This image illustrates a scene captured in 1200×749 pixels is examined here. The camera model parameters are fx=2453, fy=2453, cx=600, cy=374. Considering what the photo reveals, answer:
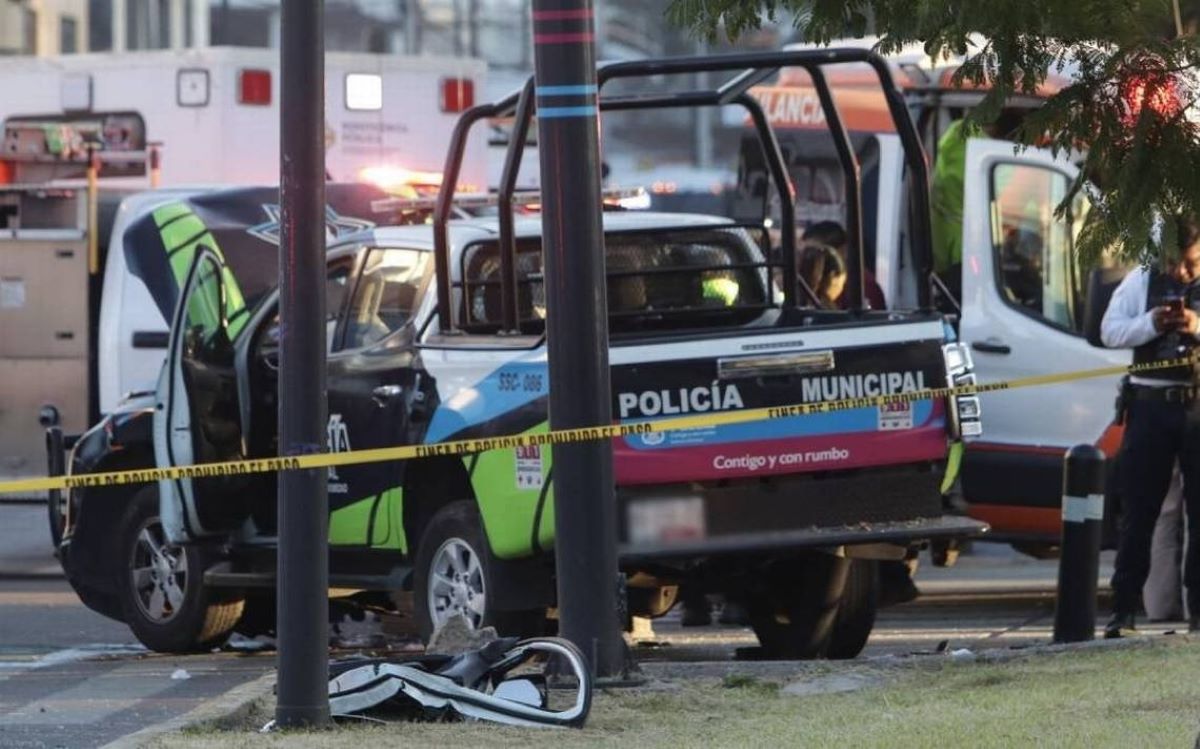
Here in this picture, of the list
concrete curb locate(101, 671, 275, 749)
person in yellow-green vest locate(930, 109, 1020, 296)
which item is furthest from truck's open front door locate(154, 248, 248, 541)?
person in yellow-green vest locate(930, 109, 1020, 296)

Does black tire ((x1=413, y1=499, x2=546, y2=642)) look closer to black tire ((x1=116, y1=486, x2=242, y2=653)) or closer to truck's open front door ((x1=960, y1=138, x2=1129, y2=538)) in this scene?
black tire ((x1=116, y1=486, x2=242, y2=653))

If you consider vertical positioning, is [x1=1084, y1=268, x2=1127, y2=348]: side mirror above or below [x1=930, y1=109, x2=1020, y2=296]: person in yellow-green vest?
below

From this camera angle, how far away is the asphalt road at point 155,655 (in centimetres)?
865

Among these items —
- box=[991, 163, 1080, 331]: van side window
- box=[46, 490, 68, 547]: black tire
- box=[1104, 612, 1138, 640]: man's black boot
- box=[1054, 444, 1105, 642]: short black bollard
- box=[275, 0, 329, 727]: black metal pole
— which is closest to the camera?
box=[275, 0, 329, 727]: black metal pole

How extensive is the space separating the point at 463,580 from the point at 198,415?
63.9 inches

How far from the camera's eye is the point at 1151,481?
32.7 feet

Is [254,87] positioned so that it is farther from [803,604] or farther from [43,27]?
[43,27]

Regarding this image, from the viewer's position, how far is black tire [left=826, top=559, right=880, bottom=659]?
9984 millimetres

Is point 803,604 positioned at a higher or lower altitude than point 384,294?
lower

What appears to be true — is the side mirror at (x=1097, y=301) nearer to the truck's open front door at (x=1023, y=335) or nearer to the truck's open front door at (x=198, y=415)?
the truck's open front door at (x=1023, y=335)

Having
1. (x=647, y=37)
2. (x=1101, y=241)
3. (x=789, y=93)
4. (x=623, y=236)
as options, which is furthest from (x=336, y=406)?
(x=647, y=37)

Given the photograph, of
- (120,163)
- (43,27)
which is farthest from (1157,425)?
(43,27)

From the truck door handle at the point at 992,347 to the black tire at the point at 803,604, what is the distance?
264 centimetres

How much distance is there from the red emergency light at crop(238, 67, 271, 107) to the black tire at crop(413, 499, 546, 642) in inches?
345
